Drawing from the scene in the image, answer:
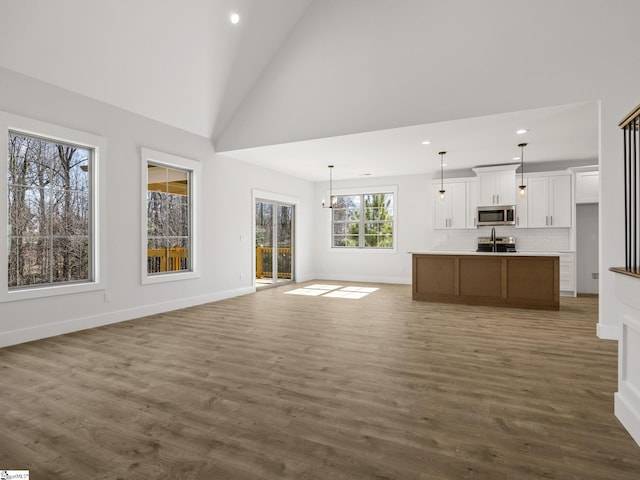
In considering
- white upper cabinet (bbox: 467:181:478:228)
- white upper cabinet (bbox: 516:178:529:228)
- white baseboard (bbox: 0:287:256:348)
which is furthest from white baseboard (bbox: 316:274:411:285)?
white baseboard (bbox: 0:287:256:348)

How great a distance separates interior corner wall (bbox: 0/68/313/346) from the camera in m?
4.12

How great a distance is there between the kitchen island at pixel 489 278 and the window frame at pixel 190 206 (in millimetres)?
3999

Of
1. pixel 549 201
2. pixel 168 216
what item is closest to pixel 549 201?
pixel 549 201

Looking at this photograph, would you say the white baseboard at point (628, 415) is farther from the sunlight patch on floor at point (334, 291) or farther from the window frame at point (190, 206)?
the window frame at point (190, 206)

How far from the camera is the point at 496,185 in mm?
7848

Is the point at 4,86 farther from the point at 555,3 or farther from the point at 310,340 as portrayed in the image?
the point at 555,3

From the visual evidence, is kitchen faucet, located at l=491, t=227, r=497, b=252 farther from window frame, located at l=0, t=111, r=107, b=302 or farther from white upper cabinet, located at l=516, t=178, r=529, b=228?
window frame, located at l=0, t=111, r=107, b=302

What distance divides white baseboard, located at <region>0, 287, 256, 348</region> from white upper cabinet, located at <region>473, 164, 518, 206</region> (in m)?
5.86

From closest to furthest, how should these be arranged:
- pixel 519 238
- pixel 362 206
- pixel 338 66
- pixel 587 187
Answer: pixel 338 66, pixel 587 187, pixel 519 238, pixel 362 206

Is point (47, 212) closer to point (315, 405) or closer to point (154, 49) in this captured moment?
point (154, 49)

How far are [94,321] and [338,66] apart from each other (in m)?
4.90

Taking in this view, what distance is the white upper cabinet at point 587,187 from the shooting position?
23.6ft

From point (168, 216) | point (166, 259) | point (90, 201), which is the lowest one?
point (166, 259)

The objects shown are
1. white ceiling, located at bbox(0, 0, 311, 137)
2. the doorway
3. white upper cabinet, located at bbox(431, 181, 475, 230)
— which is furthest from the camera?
the doorway
